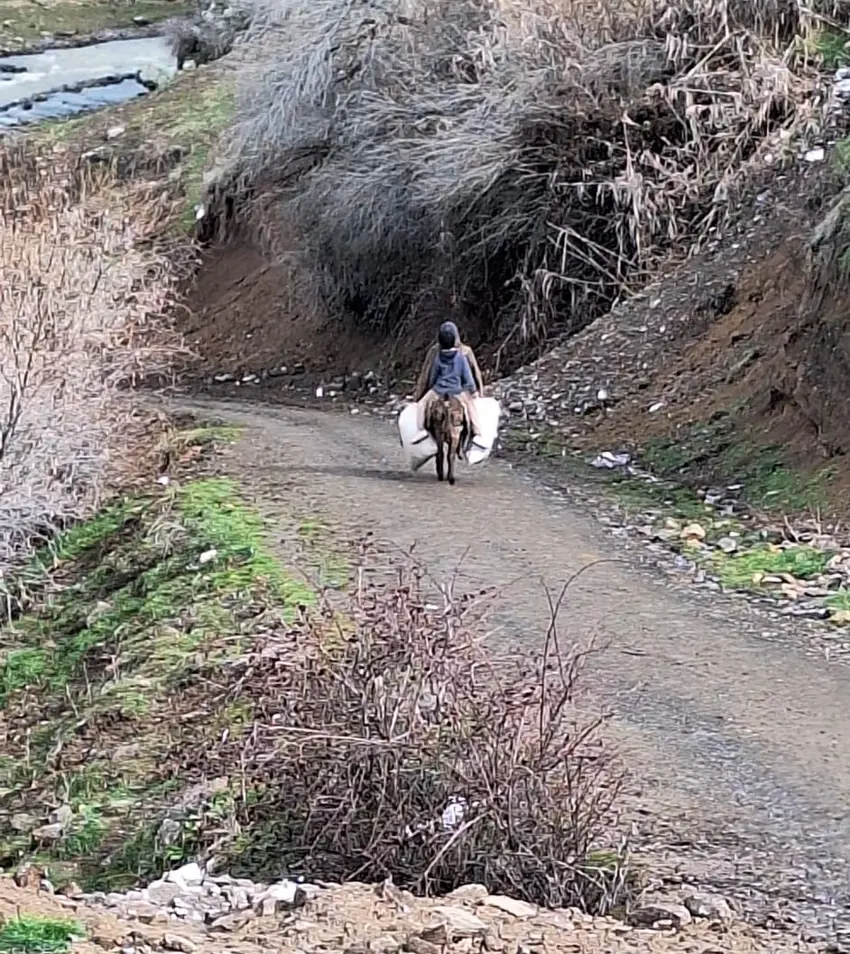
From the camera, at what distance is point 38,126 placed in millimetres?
42156

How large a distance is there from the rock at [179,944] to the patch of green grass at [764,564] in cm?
592

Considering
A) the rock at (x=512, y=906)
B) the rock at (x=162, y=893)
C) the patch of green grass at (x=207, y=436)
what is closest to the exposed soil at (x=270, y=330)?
the patch of green grass at (x=207, y=436)

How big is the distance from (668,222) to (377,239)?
4286 millimetres

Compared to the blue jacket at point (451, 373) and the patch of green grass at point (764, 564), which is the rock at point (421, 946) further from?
the blue jacket at point (451, 373)

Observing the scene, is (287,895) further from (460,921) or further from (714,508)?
(714,508)

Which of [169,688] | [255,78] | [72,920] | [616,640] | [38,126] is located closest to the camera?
[72,920]

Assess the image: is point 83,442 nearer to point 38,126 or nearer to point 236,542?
point 236,542

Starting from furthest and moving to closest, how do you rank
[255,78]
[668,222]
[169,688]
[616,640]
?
[255,78] < [668,222] < [169,688] < [616,640]

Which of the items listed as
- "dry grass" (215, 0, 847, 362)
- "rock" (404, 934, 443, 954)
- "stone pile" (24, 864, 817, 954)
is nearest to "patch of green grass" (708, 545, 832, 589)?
"stone pile" (24, 864, 817, 954)

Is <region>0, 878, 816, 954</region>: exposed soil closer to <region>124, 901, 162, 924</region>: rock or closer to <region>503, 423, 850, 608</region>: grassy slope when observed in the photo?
<region>124, 901, 162, 924</region>: rock

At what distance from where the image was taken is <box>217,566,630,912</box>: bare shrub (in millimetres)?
6840

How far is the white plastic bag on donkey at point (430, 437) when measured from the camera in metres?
14.0

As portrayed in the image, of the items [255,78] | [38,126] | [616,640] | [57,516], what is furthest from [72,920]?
[38,126]

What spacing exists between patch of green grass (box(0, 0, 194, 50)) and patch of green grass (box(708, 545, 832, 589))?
1925 inches
